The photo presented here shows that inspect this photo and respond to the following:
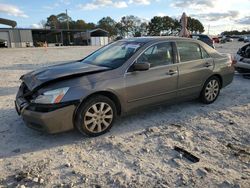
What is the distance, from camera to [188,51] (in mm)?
5625

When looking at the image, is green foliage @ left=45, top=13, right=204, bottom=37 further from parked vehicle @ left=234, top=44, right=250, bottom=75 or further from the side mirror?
the side mirror

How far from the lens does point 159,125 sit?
488cm

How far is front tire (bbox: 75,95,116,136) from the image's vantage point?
13.6 ft

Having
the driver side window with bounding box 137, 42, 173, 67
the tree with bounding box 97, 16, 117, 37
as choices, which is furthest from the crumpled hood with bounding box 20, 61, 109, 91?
the tree with bounding box 97, 16, 117, 37

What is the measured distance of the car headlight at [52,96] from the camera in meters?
3.91

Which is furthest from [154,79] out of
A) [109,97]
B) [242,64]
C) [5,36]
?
[5,36]

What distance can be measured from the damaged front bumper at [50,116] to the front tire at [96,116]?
15cm

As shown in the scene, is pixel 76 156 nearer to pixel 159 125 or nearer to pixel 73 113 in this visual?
pixel 73 113

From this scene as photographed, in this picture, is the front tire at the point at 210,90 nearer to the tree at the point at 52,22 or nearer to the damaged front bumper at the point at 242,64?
the damaged front bumper at the point at 242,64

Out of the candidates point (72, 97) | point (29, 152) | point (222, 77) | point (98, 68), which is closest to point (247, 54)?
point (222, 77)

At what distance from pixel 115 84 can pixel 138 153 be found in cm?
123

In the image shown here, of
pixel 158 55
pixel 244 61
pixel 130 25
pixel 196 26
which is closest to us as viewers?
pixel 158 55

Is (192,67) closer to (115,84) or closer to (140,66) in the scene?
(140,66)

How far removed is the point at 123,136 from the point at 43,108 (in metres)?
1.38
